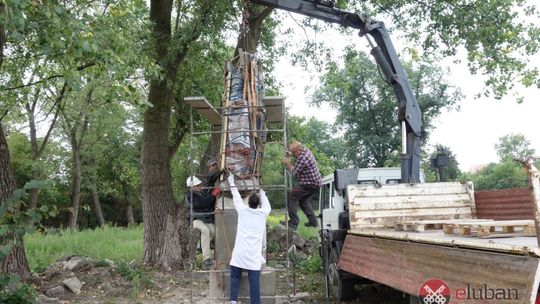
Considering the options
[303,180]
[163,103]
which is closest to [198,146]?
[163,103]

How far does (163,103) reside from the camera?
1262 cm

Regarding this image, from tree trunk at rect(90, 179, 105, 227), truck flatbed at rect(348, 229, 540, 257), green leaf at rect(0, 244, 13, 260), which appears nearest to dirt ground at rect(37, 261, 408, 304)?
green leaf at rect(0, 244, 13, 260)

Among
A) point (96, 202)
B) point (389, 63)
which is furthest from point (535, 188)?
point (96, 202)

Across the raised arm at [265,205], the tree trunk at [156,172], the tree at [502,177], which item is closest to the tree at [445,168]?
the raised arm at [265,205]

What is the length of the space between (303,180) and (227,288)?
9.06 feet

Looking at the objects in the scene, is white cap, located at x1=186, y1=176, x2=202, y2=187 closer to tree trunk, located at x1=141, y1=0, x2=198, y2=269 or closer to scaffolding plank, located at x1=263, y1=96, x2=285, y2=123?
scaffolding plank, located at x1=263, y1=96, x2=285, y2=123

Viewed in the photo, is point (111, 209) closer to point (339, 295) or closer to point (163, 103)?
point (163, 103)

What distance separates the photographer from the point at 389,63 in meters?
9.73

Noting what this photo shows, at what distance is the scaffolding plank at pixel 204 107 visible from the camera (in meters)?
7.62

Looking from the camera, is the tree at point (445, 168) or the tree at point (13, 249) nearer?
the tree at point (13, 249)

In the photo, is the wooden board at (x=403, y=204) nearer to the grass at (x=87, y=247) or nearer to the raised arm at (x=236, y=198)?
the raised arm at (x=236, y=198)

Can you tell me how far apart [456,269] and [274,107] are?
479cm

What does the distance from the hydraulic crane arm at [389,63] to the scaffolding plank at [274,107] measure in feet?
6.93

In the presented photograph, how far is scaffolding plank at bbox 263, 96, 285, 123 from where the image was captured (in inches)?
317
